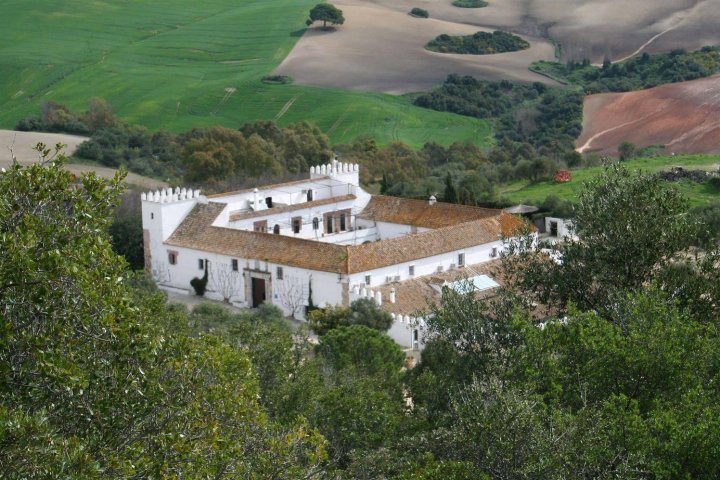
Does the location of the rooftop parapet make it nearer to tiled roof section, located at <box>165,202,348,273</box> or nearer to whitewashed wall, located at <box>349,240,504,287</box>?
tiled roof section, located at <box>165,202,348,273</box>

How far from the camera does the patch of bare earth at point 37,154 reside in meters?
70.4

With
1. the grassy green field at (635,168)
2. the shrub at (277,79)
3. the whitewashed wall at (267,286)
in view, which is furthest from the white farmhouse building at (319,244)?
the shrub at (277,79)

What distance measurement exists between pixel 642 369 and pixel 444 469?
4.72m

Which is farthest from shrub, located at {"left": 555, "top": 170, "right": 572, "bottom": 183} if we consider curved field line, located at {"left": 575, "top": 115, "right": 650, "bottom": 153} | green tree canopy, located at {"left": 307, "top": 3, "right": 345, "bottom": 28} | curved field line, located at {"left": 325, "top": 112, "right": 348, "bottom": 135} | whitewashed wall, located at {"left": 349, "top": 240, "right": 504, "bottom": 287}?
green tree canopy, located at {"left": 307, "top": 3, "right": 345, "bottom": 28}

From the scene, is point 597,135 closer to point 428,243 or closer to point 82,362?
point 428,243

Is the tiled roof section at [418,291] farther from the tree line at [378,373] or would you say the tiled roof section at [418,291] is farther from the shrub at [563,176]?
the shrub at [563,176]

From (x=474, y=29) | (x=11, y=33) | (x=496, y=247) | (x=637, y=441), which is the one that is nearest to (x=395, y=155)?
(x=496, y=247)

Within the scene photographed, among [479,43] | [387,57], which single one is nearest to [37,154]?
[387,57]

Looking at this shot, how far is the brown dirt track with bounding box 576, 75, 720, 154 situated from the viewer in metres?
78.4

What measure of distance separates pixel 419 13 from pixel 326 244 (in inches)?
2668

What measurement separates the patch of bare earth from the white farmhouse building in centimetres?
1174

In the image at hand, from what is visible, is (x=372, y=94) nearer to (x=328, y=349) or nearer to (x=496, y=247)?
(x=496, y=247)

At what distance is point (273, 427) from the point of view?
19281mm

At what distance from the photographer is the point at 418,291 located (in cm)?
4691
